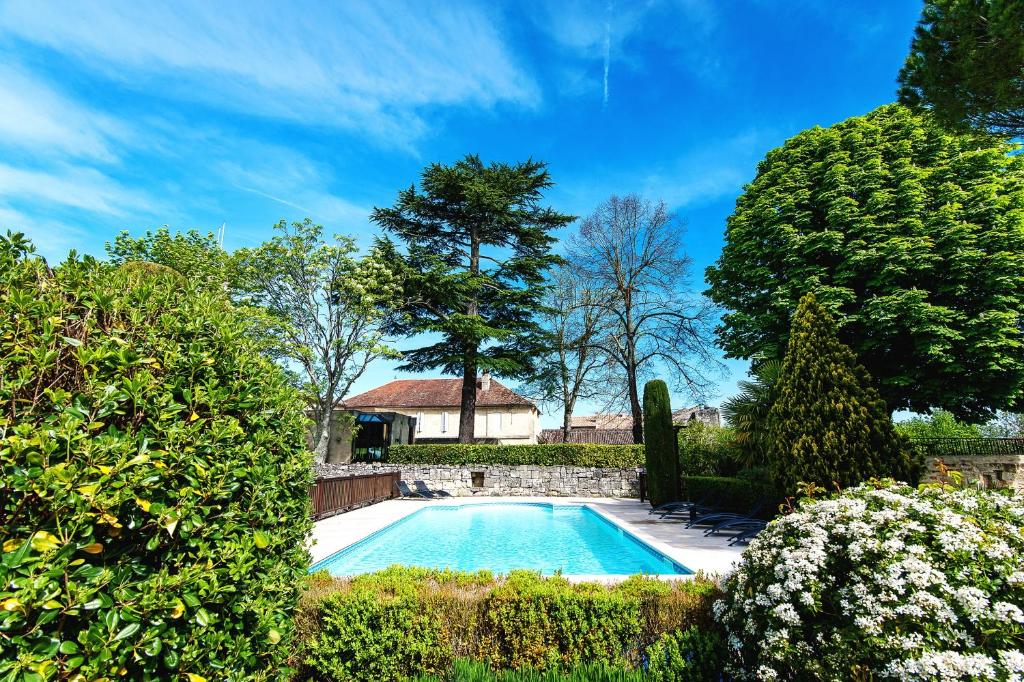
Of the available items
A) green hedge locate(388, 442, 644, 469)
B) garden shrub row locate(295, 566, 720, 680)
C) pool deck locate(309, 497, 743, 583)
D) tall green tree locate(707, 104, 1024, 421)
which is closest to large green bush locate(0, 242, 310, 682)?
garden shrub row locate(295, 566, 720, 680)

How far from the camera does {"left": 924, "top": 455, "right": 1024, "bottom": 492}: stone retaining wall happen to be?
48.8ft

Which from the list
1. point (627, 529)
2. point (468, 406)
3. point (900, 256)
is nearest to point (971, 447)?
point (900, 256)

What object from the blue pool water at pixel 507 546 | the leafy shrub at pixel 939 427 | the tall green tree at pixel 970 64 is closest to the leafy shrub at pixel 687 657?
the blue pool water at pixel 507 546

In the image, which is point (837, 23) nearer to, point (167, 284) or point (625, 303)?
point (167, 284)

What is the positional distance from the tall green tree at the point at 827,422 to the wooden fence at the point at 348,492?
1006cm

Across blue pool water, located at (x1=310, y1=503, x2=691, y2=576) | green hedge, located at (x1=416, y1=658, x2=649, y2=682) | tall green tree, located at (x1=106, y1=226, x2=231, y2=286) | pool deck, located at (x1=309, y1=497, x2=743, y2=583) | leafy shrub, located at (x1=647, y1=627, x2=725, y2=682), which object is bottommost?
blue pool water, located at (x1=310, y1=503, x2=691, y2=576)

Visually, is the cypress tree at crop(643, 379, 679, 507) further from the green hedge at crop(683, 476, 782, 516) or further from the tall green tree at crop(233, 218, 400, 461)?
the tall green tree at crop(233, 218, 400, 461)

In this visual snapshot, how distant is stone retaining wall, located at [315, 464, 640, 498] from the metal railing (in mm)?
10762

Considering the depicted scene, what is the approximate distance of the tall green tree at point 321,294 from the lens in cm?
2241

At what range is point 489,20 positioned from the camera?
978 cm

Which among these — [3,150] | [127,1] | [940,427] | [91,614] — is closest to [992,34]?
[91,614]

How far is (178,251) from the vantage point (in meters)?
28.8

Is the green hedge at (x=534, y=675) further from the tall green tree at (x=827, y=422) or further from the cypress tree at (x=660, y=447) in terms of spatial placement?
the cypress tree at (x=660, y=447)

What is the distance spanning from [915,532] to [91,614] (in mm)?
4618
